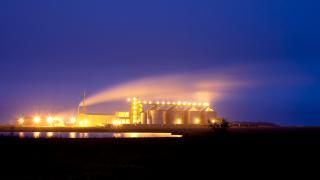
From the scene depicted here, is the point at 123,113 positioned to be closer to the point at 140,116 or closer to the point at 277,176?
the point at 140,116

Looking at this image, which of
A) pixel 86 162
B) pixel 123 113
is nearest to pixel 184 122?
pixel 123 113

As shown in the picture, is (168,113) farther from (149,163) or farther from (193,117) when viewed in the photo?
(149,163)

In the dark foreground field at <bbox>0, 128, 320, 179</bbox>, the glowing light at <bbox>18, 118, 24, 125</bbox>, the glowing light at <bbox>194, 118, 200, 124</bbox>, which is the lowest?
the dark foreground field at <bbox>0, 128, 320, 179</bbox>

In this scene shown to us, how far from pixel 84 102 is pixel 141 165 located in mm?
82708

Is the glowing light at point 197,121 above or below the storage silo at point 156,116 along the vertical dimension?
below

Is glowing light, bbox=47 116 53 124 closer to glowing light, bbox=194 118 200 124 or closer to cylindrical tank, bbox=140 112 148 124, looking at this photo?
cylindrical tank, bbox=140 112 148 124

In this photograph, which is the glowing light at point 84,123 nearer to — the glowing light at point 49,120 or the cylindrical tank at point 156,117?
the glowing light at point 49,120

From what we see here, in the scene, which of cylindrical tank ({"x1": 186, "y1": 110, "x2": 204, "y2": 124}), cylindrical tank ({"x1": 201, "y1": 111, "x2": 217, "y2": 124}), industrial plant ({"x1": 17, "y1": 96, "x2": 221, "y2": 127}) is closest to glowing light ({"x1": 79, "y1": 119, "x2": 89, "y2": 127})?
industrial plant ({"x1": 17, "y1": 96, "x2": 221, "y2": 127})

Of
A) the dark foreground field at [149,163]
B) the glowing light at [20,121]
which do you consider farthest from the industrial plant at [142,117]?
the dark foreground field at [149,163]

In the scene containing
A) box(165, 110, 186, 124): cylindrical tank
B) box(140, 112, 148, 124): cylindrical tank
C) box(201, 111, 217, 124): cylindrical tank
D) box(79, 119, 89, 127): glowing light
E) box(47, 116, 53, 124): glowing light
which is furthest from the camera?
box(201, 111, 217, 124): cylindrical tank

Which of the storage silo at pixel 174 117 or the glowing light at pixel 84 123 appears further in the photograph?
the storage silo at pixel 174 117

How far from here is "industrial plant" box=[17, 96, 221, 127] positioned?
3819 inches

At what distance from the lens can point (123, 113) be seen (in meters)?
104

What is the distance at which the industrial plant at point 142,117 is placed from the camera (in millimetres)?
97000
